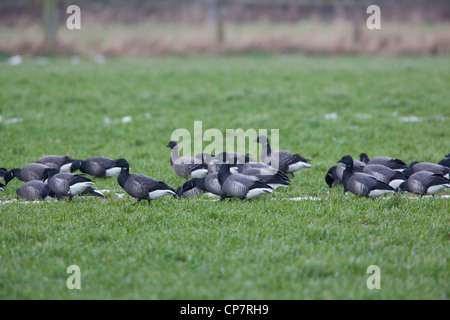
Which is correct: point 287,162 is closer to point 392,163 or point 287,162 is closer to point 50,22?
point 392,163

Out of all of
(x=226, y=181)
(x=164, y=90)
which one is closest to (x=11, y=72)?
Result: (x=164, y=90)

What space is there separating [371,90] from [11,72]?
12.5 m

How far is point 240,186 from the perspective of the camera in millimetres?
7434

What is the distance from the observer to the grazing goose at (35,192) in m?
7.62

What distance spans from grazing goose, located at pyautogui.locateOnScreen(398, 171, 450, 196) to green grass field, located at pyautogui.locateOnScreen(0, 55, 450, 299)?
275 millimetres

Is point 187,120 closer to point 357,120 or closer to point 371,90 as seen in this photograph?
point 357,120

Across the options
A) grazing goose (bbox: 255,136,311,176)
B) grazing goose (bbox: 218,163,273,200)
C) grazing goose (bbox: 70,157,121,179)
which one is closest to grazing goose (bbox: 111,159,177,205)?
grazing goose (bbox: 218,163,273,200)

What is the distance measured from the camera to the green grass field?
4969 mm

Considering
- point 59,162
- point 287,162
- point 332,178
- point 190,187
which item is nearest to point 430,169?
point 332,178

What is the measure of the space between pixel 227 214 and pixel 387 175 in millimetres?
2938

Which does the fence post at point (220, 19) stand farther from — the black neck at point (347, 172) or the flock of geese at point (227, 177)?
the black neck at point (347, 172)

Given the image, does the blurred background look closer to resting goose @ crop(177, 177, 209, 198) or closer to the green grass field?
the green grass field

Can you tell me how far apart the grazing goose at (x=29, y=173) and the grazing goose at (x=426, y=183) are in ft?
19.9

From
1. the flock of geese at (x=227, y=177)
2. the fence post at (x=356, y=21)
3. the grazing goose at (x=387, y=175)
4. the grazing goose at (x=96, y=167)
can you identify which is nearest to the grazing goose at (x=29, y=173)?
the flock of geese at (x=227, y=177)
